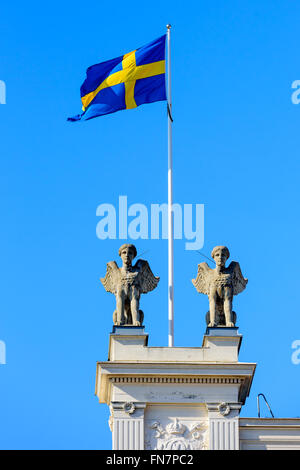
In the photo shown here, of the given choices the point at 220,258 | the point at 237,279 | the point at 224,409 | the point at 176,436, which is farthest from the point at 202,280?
the point at 176,436

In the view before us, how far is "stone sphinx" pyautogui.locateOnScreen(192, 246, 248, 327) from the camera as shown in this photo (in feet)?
213

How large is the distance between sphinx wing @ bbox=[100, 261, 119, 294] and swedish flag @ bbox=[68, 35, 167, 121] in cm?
655

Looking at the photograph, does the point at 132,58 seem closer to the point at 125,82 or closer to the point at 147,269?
the point at 125,82

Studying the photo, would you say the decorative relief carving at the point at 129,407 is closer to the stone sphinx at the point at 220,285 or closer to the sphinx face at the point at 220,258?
the stone sphinx at the point at 220,285

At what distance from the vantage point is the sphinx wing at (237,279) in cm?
6544

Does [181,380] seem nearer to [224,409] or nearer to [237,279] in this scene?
[224,409]

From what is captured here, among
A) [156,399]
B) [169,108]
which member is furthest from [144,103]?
[156,399]

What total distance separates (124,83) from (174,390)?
1181cm

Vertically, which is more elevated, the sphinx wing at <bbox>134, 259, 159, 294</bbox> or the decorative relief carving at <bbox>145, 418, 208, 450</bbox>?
the sphinx wing at <bbox>134, 259, 159, 294</bbox>

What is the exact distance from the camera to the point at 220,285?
65125mm

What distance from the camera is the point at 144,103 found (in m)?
69.8

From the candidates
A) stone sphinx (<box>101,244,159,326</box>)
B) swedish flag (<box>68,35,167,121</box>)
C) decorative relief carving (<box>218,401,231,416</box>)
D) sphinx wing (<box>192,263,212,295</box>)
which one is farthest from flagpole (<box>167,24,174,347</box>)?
decorative relief carving (<box>218,401,231,416</box>)

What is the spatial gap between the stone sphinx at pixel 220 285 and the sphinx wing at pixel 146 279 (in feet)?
4.21

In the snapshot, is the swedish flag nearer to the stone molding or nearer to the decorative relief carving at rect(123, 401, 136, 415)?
the stone molding
